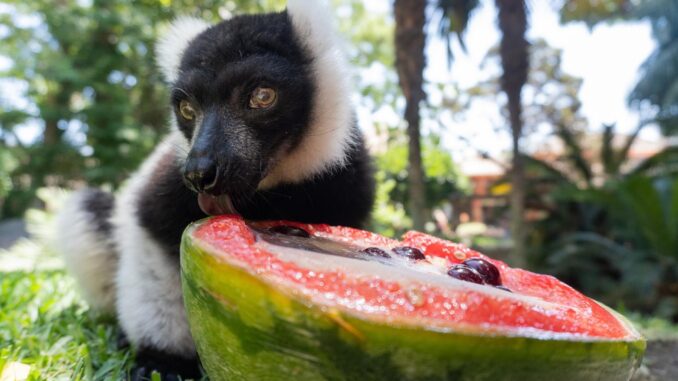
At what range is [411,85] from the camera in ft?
15.9

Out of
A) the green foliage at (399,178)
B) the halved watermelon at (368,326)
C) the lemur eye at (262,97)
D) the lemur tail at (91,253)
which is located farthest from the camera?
the green foliage at (399,178)

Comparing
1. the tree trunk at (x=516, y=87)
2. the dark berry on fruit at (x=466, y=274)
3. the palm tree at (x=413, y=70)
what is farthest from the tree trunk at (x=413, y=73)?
the dark berry on fruit at (x=466, y=274)

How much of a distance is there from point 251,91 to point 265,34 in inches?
15.8

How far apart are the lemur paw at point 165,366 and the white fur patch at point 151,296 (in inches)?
1.3

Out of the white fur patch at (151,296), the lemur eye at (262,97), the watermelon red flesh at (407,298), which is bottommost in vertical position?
the white fur patch at (151,296)

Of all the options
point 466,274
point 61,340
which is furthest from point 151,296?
point 466,274

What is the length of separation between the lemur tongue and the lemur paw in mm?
711

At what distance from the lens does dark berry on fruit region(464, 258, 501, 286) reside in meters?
1.67

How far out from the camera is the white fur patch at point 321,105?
2475 millimetres

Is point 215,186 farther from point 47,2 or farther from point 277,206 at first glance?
point 47,2

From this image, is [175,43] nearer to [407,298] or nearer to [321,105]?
[321,105]

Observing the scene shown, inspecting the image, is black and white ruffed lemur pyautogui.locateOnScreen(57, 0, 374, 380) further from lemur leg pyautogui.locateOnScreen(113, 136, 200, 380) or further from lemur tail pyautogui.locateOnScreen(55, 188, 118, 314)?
lemur tail pyautogui.locateOnScreen(55, 188, 118, 314)

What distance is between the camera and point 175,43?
2.87 metres

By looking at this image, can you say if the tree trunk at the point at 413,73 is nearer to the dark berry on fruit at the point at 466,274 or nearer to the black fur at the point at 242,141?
the black fur at the point at 242,141
